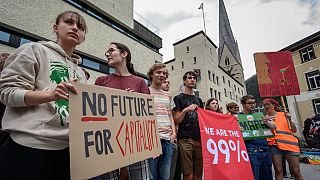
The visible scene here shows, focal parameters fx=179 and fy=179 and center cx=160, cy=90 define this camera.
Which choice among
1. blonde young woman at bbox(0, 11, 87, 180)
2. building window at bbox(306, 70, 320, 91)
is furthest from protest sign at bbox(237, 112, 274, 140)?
building window at bbox(306, 70, 320, 91)

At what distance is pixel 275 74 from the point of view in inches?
166

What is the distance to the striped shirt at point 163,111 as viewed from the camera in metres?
2.37

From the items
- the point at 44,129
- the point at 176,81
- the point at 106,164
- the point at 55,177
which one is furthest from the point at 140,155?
the point at 176,81

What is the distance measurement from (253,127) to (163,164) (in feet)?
6.76

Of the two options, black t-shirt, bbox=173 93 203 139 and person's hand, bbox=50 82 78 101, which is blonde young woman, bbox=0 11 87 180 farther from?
black t-shirt, bbox=173 93 203 139

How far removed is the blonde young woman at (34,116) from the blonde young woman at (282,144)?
11.6ft

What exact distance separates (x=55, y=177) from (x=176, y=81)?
882 inches

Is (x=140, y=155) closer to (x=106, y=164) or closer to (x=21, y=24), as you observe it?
(x=106, y=164)

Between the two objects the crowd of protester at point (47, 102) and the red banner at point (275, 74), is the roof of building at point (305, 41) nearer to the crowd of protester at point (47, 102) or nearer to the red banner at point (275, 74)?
the red banner at point (275, 74)

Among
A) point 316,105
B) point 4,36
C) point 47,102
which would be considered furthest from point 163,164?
point 316,105

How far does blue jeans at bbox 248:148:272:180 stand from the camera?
3.14 metres

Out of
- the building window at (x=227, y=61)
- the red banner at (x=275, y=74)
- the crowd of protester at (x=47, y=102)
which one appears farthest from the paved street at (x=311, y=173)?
the building window at (x=227, y=61)

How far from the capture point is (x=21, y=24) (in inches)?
268

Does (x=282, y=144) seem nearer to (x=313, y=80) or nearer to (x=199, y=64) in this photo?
(x=199, y=64)
